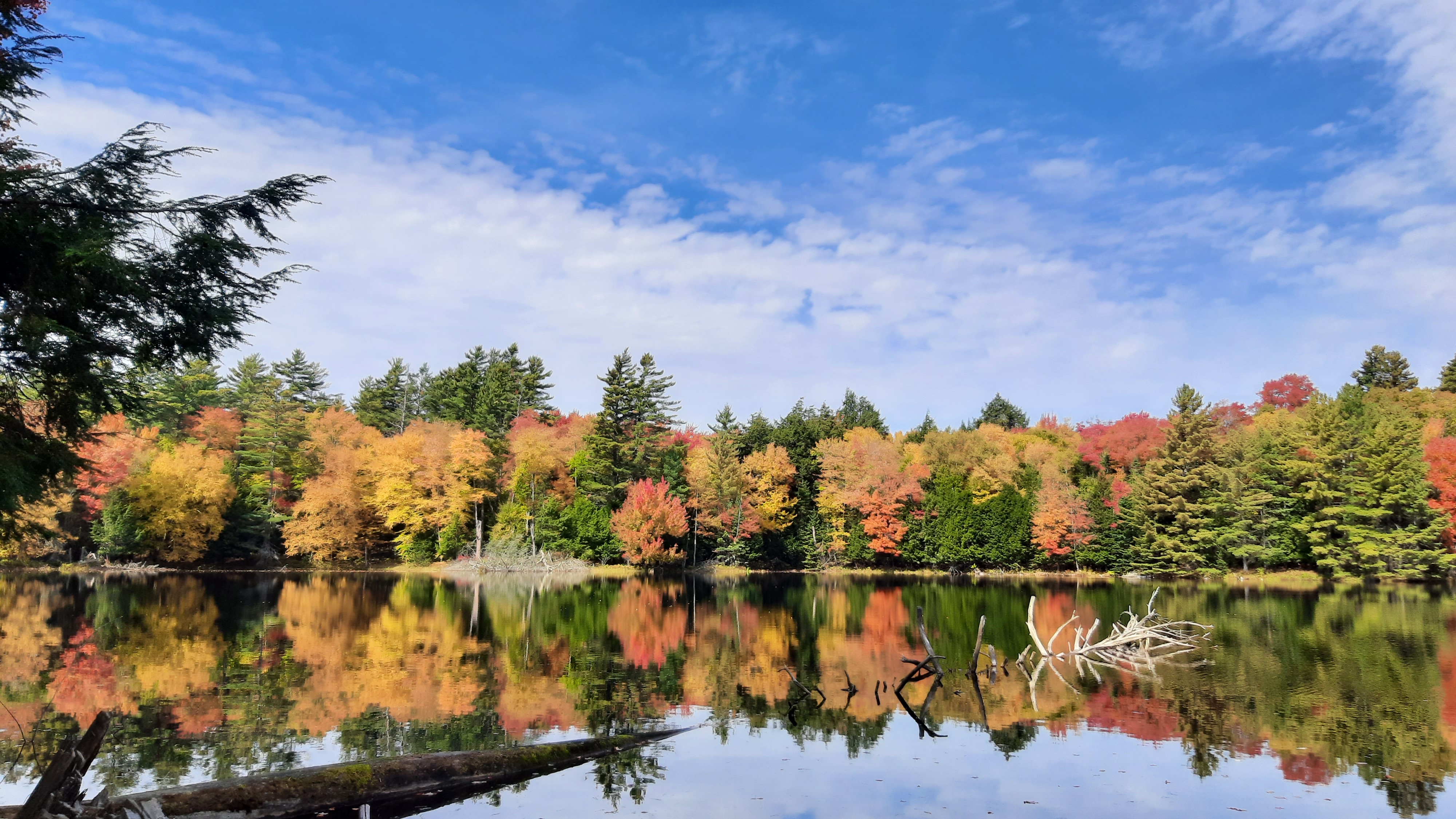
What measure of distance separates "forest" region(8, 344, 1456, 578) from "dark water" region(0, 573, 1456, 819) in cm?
2205

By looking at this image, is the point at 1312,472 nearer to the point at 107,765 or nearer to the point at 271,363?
the point at 107,765

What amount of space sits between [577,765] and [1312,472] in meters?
52.5

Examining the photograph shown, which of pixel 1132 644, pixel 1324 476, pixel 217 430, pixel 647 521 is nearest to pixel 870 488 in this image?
pixel 647 521

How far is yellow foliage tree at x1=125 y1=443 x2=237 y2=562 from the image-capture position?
49938 millimetres

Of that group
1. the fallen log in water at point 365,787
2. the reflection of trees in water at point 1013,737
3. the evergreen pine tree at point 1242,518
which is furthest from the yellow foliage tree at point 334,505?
the evergreen pine tree at point 1242,518

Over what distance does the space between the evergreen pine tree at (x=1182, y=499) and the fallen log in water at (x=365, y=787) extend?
48.3 meters

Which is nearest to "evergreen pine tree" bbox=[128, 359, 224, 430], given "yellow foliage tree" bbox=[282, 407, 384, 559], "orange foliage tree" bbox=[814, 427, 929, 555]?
"yellow foliage tree" bbox=[282, 407, 384, 559]

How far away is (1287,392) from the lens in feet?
224

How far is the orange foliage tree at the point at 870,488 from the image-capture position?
57.1m

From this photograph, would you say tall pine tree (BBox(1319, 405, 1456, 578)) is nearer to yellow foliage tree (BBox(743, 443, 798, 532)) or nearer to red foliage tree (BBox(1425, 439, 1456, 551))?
red foliage tree (BBox(1425, 439, 1456, 551))

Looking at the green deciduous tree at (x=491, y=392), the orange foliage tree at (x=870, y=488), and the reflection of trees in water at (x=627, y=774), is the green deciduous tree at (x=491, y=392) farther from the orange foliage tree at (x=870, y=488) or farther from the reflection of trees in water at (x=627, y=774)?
the reflection of trees in water at (x=627, y=774)

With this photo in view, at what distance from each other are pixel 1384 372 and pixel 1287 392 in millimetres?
8685

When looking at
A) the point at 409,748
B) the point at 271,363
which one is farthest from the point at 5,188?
the point at 271,363

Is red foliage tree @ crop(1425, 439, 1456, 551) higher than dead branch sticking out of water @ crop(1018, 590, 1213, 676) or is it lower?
higher
